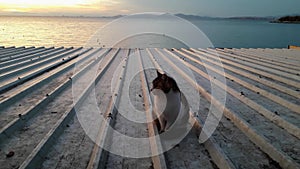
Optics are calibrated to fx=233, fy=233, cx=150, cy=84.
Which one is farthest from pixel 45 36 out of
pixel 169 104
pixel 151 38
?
pixel 169 104

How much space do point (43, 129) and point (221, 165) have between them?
2457 millimetres

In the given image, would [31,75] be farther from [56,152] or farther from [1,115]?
[56,152]

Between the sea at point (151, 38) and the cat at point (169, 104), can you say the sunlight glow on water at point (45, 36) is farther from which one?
the cat at point (169, 104)

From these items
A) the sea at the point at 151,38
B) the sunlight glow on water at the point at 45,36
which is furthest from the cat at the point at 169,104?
the sunlight glow on water at the point at 45,36

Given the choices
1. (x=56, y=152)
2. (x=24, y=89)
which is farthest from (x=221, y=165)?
(x=24, y=89)

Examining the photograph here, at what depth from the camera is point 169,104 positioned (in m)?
3.07

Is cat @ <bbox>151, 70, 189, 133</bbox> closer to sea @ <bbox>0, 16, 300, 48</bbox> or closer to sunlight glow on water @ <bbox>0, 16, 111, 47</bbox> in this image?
sea @ <bbox>0, 16, 300, 48</bbox>

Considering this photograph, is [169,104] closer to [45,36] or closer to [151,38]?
[151,38]

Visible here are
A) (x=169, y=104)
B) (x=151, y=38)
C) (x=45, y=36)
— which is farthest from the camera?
(x=45, y=36)

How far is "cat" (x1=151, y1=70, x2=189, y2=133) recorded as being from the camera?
309 centimetres

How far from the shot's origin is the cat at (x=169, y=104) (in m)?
3.09

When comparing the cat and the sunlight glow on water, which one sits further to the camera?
the sunlight glow on water

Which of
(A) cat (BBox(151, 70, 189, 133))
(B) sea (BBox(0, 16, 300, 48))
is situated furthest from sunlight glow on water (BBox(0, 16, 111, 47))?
(A) cat (BBox(151, 70, 189, 133))

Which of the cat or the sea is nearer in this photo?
the cat
